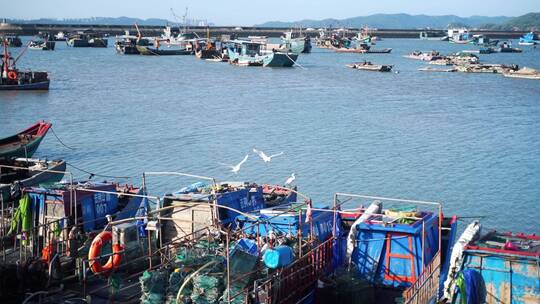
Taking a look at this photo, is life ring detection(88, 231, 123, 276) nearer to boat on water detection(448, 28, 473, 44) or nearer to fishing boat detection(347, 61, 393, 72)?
fishing boat detection(347, 61, 393, 72)

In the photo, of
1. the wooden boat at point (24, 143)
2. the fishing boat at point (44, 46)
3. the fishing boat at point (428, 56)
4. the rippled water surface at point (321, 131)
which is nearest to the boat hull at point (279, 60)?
the rippled water surface at point (321, 131)

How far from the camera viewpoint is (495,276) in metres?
10.1

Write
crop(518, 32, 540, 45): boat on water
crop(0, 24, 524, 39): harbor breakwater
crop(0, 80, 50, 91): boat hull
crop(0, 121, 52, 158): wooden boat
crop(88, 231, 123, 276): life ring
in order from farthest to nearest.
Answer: crop(518, 32, 540, 45): boat on water → crop(0, 24, 524, 39): harbor breakwater → crop(0, 80, 50, 91): boat hull → crop(0, 121, 52, 158): wooden boat → crop(88, 231, 123, 276): life ring

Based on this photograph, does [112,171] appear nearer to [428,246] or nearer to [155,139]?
[155,139]

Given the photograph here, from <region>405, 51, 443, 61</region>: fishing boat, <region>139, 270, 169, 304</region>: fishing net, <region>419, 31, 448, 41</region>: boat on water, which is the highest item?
<region>139, 270, 169, 304</region>: fishing net

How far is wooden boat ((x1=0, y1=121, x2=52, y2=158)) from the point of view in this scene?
21.7 metres

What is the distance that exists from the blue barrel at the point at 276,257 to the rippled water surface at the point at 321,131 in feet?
38.6

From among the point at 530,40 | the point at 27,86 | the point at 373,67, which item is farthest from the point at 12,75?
the point at 530,40

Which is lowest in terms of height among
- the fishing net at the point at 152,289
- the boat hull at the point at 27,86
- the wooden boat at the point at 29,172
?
the boat hull at the point at 27,86

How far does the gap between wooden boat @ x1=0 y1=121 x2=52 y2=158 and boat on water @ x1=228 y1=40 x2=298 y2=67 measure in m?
50.8

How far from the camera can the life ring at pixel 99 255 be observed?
11.4m

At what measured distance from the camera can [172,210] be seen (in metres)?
12.8

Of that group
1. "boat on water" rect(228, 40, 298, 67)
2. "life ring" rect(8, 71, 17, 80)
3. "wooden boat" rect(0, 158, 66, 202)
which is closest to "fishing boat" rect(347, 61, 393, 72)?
"boat on water" rect(228, 40, 298, 67)

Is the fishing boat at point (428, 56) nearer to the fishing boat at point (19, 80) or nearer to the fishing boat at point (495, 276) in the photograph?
the fishing boat at point (19, 80)
